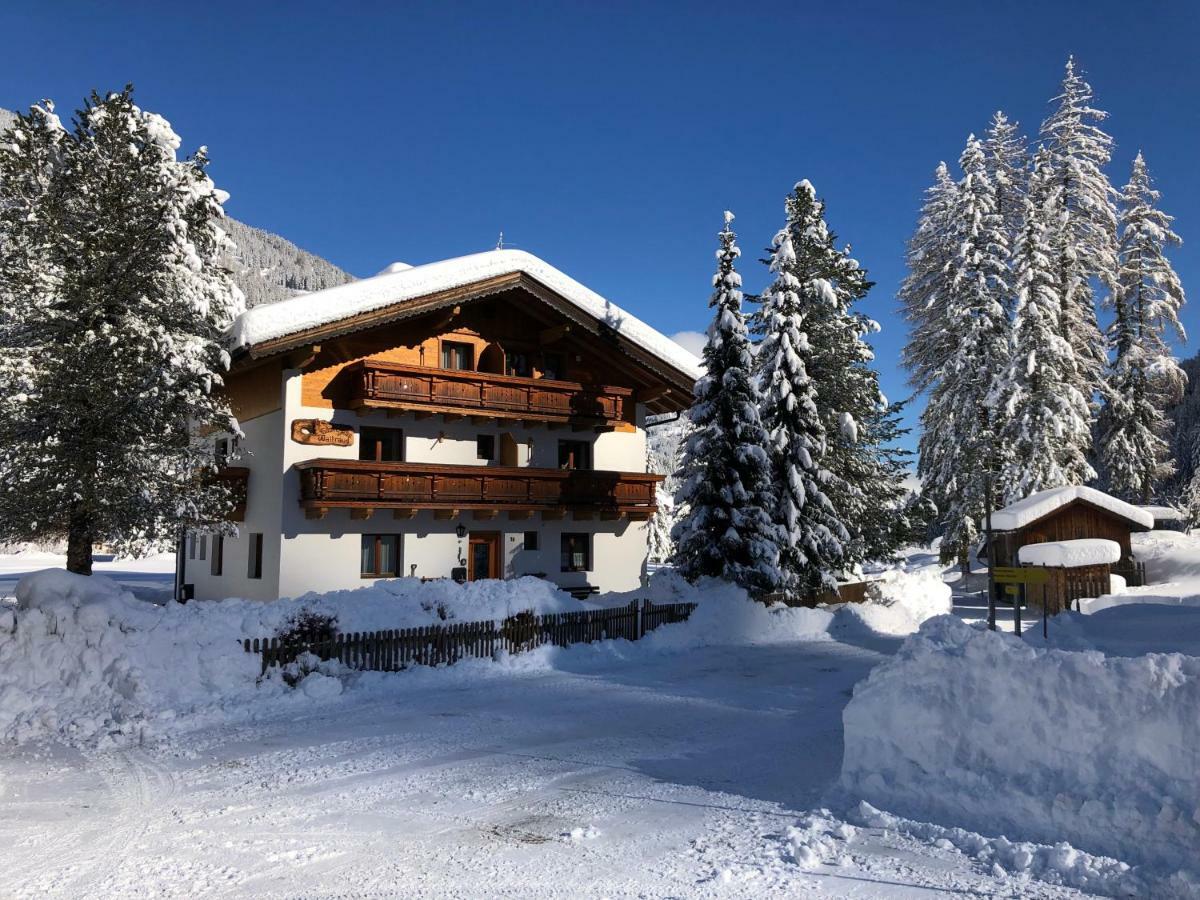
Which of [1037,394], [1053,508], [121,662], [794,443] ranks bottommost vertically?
[121,662]

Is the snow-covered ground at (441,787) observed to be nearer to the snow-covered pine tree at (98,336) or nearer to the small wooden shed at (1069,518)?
the snow-covered pine tree at (98,336)

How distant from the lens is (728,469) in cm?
2628

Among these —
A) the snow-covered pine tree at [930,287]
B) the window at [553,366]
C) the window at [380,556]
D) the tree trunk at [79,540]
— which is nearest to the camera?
the tree trunk at [79,540]

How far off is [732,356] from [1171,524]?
3169 cm

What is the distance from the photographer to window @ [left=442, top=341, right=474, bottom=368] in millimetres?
28953

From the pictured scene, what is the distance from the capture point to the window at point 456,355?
28953 millimetres

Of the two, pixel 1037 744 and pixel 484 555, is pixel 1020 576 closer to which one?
pixel 1037 744

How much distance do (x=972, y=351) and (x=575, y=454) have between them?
19671 millimetres

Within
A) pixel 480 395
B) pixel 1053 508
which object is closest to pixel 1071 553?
pixel 1053 508

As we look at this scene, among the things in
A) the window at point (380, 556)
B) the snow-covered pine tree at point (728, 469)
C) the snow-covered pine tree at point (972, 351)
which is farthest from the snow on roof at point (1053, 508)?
the window at point (380, 556)

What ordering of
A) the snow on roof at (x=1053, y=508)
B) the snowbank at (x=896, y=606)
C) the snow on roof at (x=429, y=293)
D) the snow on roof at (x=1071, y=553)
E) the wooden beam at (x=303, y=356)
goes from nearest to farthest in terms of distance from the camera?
the snow on roof at (x=429, y=293), the wooden beam at (x=303, y=356), the snowbank at (x=896, y=606), the snow on roof at (x=1071, y=553), the snow on roof at (x=1053, y=508)

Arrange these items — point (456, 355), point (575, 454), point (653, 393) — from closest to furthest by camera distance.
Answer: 1. point (456, 355)
2. point (575, 454)
3. point (653, 393)

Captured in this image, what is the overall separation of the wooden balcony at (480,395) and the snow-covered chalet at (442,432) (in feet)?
0.16

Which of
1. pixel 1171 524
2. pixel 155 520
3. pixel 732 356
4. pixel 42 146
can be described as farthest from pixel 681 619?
pixel 1171 524
